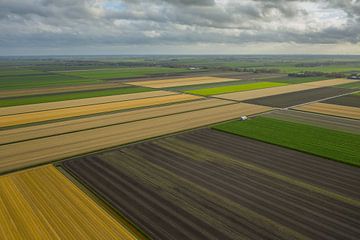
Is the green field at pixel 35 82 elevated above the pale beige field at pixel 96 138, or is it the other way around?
the pale beige field at pixel 96 138

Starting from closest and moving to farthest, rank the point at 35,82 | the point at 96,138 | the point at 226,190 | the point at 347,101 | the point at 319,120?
the point at 226,190 → the point at 96,138 → the point at 319,120 → the point at 347,101 → the point at 35,82

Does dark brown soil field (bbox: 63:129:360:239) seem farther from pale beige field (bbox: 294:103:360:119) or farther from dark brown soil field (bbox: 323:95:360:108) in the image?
dark brown soil field (bbox: 323:95:360:108)

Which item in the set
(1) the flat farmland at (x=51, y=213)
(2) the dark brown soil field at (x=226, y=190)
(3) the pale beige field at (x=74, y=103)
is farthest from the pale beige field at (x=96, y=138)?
(3) the pale beige field at (x=74, y=103)

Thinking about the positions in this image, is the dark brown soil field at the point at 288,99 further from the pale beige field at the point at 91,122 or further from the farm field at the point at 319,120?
the pale beige field at the point at 91,122

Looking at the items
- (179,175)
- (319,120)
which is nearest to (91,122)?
(179,175)

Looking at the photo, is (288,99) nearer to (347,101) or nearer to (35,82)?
(347,101)

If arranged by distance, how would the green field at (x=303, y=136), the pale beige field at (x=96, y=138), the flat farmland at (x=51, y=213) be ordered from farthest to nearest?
the green field at (x=303, y=136)
the pale beige field at (x=96, y=138)
the flat farmland at (x=51, y=213)

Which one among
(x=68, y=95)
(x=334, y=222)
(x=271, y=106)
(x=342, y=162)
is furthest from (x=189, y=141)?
(x=68, y=95)
